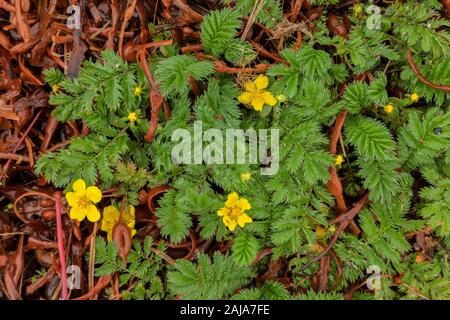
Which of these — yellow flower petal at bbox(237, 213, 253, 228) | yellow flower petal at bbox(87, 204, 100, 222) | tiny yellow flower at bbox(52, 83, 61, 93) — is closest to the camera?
yellow flower petal at bbox(237, 213, 253, 228)

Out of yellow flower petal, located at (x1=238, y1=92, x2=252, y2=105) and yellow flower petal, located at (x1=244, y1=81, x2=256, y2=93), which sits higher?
yellow flower petal, located at (x1=244, y1=81, x2=256, y2=93)

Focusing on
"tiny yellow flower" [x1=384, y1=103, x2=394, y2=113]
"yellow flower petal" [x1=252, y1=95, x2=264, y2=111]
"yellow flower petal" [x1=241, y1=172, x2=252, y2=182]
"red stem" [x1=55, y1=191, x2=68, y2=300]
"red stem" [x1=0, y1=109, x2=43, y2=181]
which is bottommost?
"red stem" [x1=55, y1=191, x2=68, y2=300]

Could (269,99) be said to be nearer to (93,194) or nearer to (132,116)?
(132,116)

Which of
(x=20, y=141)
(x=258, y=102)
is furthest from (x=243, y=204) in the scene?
(x=20, y=141)

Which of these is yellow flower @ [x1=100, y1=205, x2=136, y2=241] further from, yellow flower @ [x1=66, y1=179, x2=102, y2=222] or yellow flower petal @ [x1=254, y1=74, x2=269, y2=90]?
yellow flower petal @ [x1=254, y1=74, x2=269, y2=90]

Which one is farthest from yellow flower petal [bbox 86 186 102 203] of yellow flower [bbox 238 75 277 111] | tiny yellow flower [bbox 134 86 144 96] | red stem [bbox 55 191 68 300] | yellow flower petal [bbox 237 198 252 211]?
yellow flower [bbox 238 75 277 111]

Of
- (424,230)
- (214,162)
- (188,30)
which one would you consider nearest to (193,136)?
(214,162)

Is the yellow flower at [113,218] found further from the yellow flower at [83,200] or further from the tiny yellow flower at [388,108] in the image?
the tiny yellow flower at [388,108]
